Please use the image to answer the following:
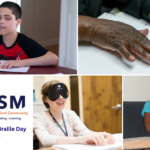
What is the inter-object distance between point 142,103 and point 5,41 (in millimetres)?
746

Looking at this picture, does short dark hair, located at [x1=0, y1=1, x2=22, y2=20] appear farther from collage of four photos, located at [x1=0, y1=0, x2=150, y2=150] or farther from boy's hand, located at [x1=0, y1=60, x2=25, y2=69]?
boy's hand, located at [x1=0, y1=60, x2=25, y2=69]

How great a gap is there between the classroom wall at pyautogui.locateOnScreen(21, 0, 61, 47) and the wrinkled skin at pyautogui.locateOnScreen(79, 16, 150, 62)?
0.12 m

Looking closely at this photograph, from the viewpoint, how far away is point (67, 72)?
783mm

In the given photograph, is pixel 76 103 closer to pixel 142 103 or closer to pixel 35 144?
pixel 35 144

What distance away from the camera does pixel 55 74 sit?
77cm

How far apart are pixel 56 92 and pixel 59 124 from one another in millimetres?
147

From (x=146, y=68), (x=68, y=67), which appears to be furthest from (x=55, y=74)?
(x=146, y=68)

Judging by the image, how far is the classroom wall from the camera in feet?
2.44

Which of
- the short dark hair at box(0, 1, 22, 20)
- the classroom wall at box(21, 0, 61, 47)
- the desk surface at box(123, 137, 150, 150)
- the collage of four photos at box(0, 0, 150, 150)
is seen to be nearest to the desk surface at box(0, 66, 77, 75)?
the collage of four photos at box(0, 0, 150, 150)

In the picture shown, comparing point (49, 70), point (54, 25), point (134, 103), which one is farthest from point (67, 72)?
point (134, 103)

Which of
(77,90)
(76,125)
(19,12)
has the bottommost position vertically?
(76,125)

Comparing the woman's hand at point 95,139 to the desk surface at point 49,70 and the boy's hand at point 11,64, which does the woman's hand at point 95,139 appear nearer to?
the desk surface at point 49,70

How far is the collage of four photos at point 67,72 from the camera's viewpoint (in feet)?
2.42

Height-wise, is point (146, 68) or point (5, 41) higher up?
point (5, 41)
